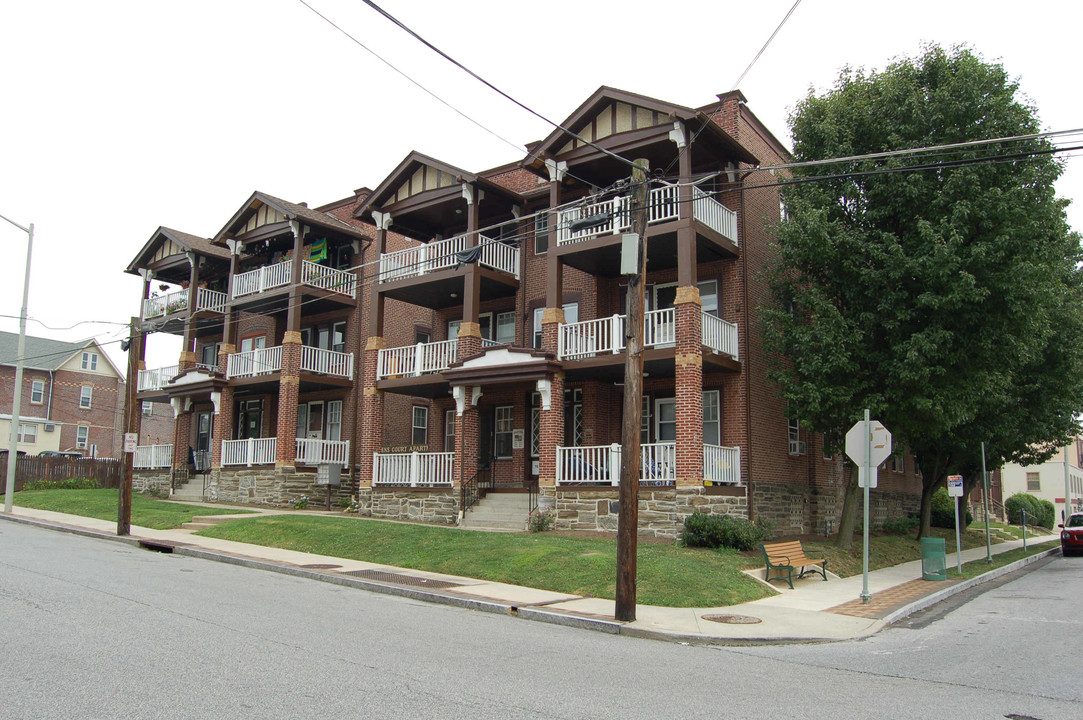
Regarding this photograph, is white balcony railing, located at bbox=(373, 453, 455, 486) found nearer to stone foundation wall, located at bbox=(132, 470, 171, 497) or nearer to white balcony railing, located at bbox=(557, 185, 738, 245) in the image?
white balcony railing, located at bbox=(557, 185, 738, 245)

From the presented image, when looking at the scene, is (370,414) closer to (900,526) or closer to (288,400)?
(288,400)

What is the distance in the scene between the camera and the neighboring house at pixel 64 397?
56219 mm

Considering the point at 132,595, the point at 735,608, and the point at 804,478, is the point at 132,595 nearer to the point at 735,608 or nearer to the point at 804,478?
the point at 735,608

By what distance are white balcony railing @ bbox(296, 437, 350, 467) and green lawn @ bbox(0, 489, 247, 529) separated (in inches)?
136

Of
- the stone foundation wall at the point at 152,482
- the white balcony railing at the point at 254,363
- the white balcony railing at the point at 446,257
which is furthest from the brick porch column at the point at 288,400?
the stone foundation wall at the point at 152,482

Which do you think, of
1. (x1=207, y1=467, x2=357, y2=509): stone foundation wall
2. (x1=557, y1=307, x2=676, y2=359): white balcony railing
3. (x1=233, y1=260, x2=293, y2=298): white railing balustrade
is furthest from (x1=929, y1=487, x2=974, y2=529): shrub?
(x1=233, y1=260, x2=293, y2=298): white railing balustrade

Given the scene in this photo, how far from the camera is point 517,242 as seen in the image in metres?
25.4

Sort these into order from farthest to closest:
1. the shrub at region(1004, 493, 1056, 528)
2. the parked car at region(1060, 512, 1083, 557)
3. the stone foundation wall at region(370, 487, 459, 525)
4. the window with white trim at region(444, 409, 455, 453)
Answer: the shrub at region(1004, 493, 1056, 528) → the parked car at region(1060, 512, 1083, 557) → the window with white trim at region(444, 409, 455, 453) → the stone foundation wall at region(370, 487, 459, 525)

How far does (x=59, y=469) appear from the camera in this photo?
3472 cm

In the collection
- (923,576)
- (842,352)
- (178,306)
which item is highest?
(178,306)

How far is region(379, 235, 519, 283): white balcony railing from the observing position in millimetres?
24406

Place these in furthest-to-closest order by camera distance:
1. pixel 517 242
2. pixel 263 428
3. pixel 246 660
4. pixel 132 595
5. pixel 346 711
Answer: pixel 263 428
pixel 517 242
pixel 132 595
pixel 246 660
pixel 346 711

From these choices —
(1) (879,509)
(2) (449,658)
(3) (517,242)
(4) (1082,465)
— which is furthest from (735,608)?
(4) (1082,465)

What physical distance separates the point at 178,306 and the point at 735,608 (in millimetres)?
27607
